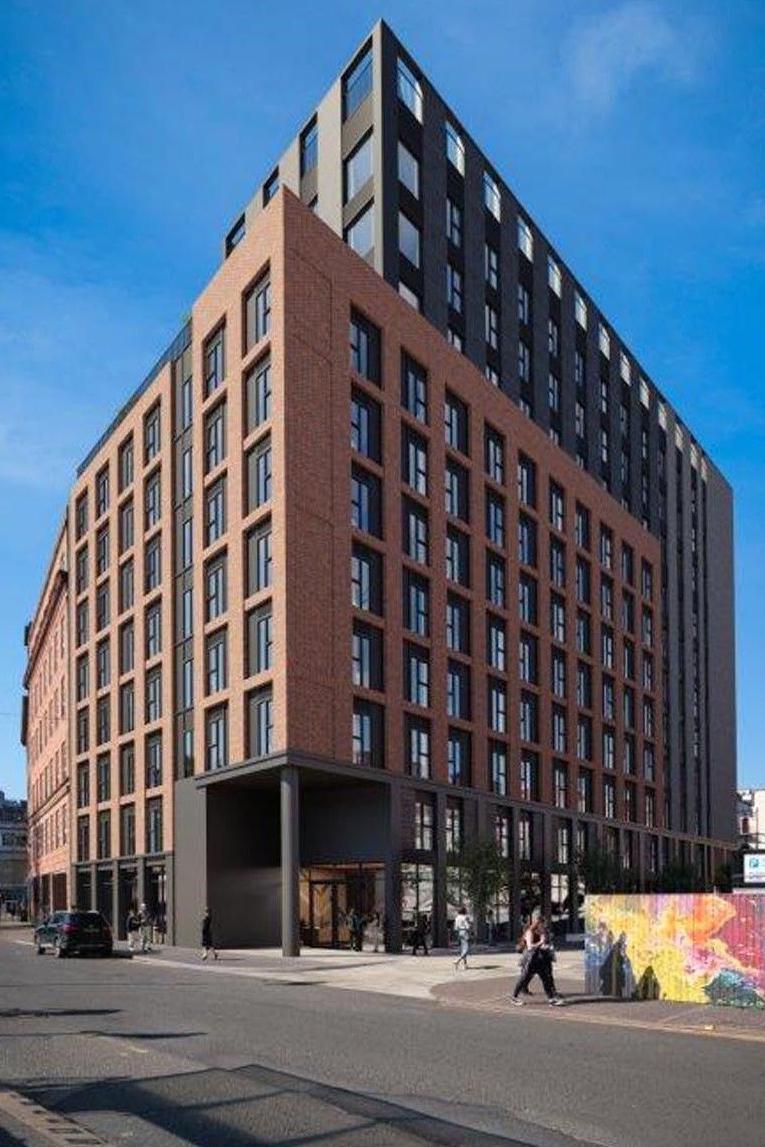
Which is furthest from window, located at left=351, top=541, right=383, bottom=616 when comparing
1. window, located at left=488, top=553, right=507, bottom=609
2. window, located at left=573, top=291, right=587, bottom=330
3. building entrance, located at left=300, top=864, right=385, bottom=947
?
window, located at left=573, top=291, right=587, bottom=330

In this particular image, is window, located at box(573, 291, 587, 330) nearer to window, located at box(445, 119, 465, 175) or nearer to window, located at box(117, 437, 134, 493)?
window, located at box(445, 119, 465, 175)

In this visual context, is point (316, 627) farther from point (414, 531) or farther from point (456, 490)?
point (456, 490)

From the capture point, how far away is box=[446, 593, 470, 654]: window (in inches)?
2226

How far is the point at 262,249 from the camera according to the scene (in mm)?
48344

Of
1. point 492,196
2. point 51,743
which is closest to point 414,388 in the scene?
point 492,196

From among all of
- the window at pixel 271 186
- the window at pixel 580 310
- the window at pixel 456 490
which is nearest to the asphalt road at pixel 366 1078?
the window at pixel 456 490

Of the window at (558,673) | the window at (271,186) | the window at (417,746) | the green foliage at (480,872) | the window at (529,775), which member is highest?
the window at (271,186)

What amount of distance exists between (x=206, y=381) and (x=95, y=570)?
18.7 meters

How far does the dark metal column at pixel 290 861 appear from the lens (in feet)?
145

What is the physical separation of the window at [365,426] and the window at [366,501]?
88cm

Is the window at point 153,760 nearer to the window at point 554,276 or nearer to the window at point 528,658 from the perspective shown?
the window at point 528,658

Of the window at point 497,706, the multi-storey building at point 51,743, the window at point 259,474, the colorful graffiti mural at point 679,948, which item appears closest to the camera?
the colorful graffiti mural at point 679,948

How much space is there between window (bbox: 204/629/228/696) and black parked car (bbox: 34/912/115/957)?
999 centimetres

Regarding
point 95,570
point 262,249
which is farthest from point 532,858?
point 262,249
